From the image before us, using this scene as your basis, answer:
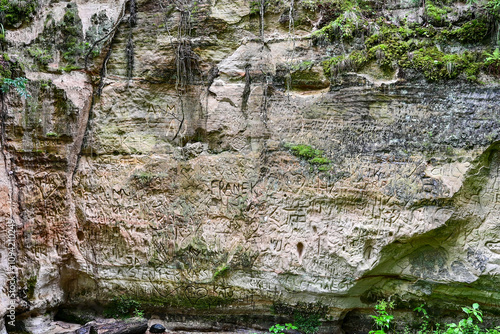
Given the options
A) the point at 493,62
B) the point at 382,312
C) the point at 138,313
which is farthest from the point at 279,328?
the point at 493,62

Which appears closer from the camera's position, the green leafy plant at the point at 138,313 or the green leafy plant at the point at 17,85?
the green leafy plant at the point at 17,85

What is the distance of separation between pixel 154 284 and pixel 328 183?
2565 millimetres

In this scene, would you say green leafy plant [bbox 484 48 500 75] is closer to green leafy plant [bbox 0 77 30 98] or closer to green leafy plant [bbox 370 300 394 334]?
green leafy plant [bbox 370 300 394 334]

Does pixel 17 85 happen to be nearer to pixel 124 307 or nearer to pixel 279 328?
pixel 124 307

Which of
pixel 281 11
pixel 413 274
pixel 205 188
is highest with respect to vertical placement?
pixel 281 11

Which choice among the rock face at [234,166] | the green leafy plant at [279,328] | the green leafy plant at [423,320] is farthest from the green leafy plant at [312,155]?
the green leafy plant at [423,320]

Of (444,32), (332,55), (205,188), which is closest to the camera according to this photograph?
(444,32)

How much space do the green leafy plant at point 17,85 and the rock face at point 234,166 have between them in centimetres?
13

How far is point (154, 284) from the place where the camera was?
512 centimetres

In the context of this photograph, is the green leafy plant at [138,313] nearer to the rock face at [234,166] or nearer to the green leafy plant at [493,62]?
the rock face at [234,166]

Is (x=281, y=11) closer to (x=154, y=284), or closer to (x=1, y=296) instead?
(x=154, y=284)

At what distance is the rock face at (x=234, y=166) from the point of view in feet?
14.1

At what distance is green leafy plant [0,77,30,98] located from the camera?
4527mm

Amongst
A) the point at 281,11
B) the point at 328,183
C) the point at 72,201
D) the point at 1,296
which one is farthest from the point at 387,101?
the point at 1,296
